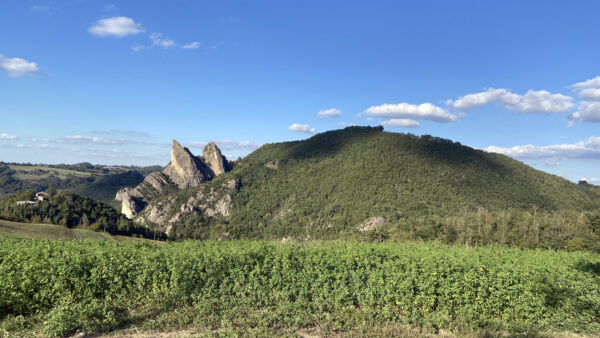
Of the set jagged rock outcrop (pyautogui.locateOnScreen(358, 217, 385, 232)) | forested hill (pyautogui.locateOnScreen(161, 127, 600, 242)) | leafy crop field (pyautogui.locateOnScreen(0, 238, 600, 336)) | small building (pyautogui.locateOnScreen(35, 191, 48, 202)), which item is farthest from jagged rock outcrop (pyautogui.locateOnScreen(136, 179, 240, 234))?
leafy crop field (pyautogui.locateOnScreen(0, 238, 600, 336))

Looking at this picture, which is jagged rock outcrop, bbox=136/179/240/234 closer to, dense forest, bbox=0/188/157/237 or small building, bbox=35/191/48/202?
dense forest, bbox=0/188/157/237

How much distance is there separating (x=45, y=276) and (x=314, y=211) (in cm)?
13685

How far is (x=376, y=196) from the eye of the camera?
12650 centimetres

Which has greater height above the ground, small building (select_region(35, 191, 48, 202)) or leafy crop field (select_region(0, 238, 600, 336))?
leafy crop field (select_region(0, 238, 600, 336))

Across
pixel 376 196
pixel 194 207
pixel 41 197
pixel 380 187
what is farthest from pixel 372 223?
pixel 194 207

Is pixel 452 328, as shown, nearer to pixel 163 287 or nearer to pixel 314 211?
pixel 163 287

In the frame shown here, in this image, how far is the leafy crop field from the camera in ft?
31.4

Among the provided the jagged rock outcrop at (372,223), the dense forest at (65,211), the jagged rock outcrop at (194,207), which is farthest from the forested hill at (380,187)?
the dense forest at (65,211)

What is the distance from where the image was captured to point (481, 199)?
108 m

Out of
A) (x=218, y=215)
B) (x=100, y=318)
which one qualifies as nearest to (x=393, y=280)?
(x=100, y=318)

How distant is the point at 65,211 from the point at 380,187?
108148mm

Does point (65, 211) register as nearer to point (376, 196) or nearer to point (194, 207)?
point (194, 207)

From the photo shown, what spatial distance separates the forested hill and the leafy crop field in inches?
2955

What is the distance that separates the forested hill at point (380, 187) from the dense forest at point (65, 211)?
64.7 m
